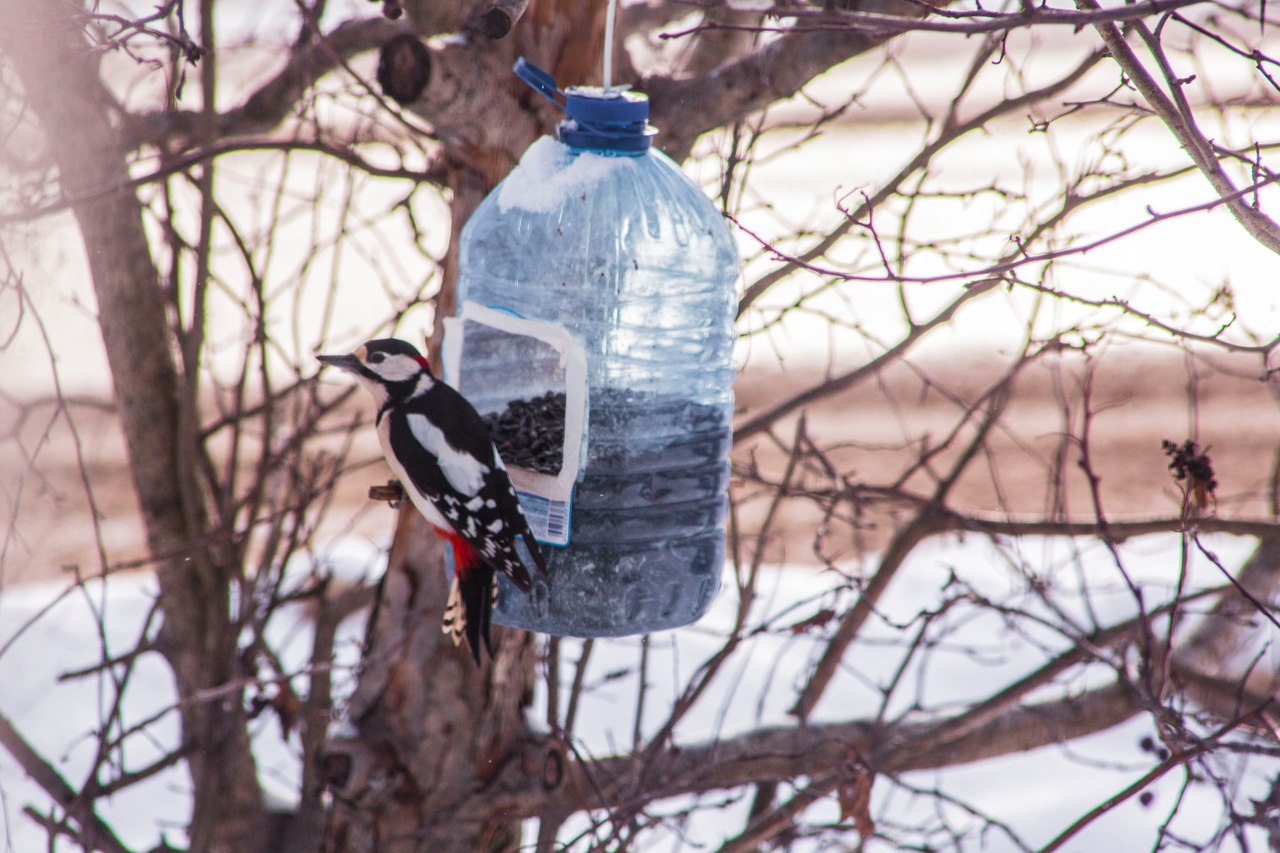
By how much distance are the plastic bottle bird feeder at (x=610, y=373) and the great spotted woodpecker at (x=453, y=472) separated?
145 millimetres

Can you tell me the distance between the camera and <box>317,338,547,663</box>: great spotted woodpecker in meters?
2.41

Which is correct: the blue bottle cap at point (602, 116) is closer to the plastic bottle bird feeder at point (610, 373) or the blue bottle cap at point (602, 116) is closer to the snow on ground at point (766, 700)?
the plastic bottle bird feeder at point (610, 373)

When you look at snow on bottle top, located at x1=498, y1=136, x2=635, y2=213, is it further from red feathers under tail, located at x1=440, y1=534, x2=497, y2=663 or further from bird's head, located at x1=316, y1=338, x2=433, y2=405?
red feathers under tail, located at x1=440, y1=534, x2=497, y2=663

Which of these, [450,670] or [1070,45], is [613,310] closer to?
[450,670]

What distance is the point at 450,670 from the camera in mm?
3490

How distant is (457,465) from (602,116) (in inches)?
27.7

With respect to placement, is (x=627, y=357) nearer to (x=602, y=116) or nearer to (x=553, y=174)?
(x=553, y=174)

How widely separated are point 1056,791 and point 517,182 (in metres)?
4.93

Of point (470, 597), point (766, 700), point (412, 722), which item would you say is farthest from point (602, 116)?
point (766, 700)

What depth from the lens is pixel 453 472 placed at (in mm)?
2408

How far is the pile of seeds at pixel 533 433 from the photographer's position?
8.70 feet

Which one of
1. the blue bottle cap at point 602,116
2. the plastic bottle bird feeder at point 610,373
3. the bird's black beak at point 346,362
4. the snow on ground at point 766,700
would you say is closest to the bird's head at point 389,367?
the bird's black beak at point 346,362

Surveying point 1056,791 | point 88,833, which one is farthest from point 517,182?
point 1056,791

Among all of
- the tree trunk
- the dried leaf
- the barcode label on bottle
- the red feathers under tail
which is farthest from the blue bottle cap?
the dried leaf
